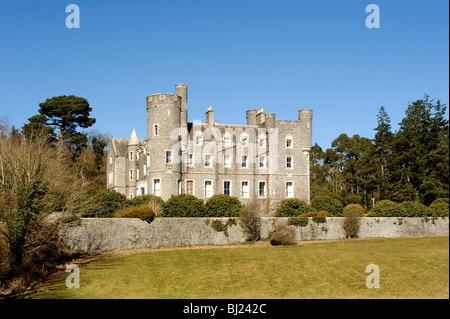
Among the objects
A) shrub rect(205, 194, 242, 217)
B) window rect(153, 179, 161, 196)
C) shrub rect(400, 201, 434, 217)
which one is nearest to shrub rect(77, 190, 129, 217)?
shrub rect(205, 194, 242, 217)

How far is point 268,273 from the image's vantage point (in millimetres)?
21969

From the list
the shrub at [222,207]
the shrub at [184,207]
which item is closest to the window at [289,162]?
the shrub at [222,207]

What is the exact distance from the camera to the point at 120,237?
29297mm

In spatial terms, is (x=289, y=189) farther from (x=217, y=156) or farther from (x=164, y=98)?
(x=164, y=98)

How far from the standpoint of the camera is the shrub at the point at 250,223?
32.5 m

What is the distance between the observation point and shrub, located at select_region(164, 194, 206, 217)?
3491 centimetres

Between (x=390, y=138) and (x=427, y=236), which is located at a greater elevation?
(x=390, y=138)

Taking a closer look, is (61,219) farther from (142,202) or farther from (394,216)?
(394,216)
